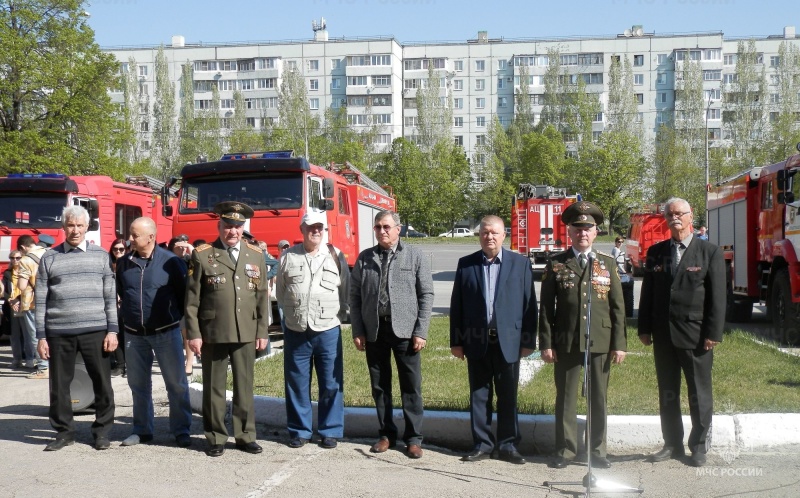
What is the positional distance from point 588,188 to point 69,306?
2473 inches

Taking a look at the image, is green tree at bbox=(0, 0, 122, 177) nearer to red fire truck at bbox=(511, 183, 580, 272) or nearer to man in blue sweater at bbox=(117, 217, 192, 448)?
red fire truck at bbox=(511, 183, 580, 272)

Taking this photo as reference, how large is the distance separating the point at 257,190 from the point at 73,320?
8213 millimetres

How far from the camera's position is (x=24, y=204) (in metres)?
15.8

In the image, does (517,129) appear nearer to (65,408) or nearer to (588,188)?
(588,188)

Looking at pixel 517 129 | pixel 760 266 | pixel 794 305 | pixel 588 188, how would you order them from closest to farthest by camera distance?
pixel 794 305 → pixel 760 266 → pixel 588 188 → pixel 517 129

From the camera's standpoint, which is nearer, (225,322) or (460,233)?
(225,322)

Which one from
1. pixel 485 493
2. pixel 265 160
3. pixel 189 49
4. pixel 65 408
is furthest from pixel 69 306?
pixel 189 49

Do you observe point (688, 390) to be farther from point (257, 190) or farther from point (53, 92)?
point (53, 92)

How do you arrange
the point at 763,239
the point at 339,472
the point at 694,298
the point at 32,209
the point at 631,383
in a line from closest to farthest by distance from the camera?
the point at 339,472
the point at 694,298
the point at 631,383
the point at 763,239
the point at 32,209

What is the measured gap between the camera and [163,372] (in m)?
7.21

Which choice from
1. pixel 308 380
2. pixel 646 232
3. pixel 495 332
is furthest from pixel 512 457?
pixel 646 232

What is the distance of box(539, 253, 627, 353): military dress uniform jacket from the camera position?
6320mm

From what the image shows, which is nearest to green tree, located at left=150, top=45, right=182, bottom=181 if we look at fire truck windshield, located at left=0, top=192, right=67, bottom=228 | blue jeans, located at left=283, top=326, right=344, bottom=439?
fire truck windshield, located at left=0, top=192, right=67, bottom=228

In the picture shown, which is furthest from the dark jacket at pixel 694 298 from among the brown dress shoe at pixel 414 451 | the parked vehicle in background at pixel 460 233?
the parked vehicle in background at pixel 460 233
